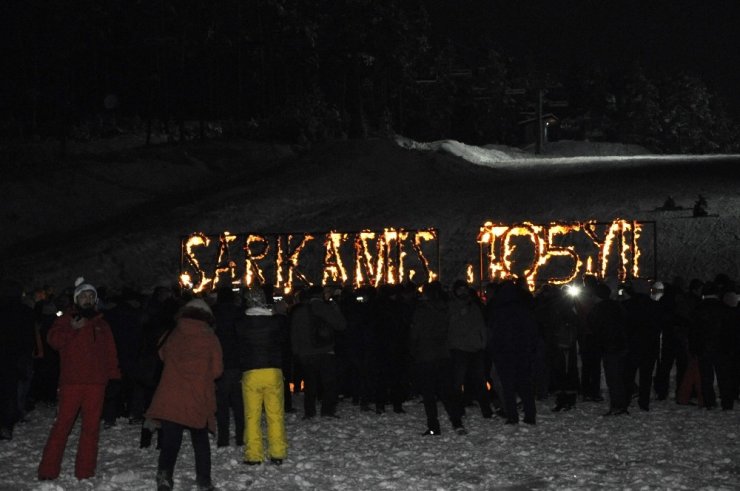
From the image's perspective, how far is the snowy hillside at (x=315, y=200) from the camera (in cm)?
3462

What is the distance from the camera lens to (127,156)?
50.7m

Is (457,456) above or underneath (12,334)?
underneath

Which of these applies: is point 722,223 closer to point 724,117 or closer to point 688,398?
point 688,398

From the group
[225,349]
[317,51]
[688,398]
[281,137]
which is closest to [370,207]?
[281,137]

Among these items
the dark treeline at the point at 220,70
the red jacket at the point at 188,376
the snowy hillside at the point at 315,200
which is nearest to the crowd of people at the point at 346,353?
the red jacket at the point at 188,376

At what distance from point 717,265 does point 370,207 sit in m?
13.0

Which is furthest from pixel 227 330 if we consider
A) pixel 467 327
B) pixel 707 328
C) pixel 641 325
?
pixel 707 328

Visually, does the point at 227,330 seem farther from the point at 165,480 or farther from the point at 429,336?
the point at 165,480

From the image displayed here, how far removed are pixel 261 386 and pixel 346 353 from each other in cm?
559

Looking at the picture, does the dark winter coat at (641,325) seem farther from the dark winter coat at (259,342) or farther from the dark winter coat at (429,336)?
the dark winter coat at (259,342)

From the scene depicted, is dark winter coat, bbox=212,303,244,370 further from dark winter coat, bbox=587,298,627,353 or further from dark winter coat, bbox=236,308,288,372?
dark winter coat, bbox=587,298,627,353

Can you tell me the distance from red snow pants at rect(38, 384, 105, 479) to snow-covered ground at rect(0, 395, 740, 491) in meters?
0.14

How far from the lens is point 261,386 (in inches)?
457

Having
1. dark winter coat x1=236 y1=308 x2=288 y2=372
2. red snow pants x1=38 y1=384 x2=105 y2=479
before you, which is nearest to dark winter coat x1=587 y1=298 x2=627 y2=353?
dark winter coat x1=236 y1=308 x2=288 y2=372
